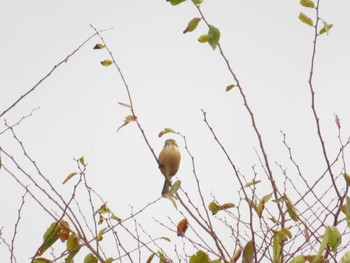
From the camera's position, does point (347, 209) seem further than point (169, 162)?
No

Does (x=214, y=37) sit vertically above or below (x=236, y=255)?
above

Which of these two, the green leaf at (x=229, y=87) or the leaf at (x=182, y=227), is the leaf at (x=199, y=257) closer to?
the leaf at (x=182, y=227)

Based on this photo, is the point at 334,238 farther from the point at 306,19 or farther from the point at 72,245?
the point at 72,245

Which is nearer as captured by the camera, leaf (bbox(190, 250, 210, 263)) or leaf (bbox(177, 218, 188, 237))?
leaf (bbox(190, 250, 210, 263))

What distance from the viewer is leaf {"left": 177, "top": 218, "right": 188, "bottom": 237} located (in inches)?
110

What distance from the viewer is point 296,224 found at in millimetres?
2695

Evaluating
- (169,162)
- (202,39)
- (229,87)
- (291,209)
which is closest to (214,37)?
(202,39)

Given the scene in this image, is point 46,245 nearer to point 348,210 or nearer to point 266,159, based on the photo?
point 266,159

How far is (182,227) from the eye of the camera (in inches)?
111

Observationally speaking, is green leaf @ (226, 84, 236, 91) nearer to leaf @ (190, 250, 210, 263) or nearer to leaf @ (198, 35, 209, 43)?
leaf @ (198, 35, 209, 43)

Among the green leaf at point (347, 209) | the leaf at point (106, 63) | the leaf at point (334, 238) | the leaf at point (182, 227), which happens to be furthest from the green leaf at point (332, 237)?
the leaf at point (106, 63)

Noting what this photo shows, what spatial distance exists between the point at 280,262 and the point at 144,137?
106cm

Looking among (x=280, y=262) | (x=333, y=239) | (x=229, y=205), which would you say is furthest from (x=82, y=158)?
(x=333, y=239)

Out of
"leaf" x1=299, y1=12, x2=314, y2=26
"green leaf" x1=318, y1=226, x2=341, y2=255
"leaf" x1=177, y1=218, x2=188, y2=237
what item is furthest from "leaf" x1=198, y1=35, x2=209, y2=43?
"green leaf" x1=318, y1=226, x2=341, y2=255
